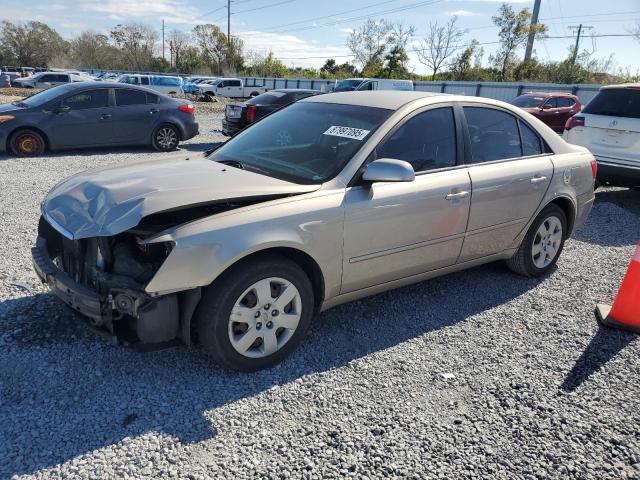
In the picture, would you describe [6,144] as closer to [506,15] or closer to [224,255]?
[224,255]

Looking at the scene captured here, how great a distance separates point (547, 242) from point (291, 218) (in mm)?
2972

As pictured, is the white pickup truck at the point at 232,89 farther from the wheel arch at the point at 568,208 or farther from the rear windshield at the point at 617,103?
the wheel arch at the point at 568,208

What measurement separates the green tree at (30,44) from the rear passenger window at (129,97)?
80501 mm

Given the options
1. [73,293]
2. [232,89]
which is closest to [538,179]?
[73,293]

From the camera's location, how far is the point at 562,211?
4.76 meters

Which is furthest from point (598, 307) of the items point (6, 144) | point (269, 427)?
point (6, 144)

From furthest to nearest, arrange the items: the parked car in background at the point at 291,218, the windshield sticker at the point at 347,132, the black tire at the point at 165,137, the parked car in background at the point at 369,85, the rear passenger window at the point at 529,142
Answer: the parked car in background at the point at 369,85
the black tire at the point at 165,137
the rear passenger window at the point at 529,142
the windshield sticker at the point at 347,132
the parked car in background at the point at 291,218

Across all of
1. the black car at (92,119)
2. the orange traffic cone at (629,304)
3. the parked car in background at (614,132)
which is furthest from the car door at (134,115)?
the orange traffic cone at (629,304)

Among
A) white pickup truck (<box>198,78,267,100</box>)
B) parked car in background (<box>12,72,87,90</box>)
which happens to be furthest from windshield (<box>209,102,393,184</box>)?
white pickup truck (<box>198,78,267,100</box>)

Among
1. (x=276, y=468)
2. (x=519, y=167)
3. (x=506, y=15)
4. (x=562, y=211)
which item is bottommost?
(x=276, y=468)

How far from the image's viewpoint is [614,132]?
7.39 metres

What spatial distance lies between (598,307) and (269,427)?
3065 millimetres

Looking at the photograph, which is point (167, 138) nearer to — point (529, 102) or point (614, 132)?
point (614, 132)

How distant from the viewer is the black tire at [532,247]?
14.9ft
